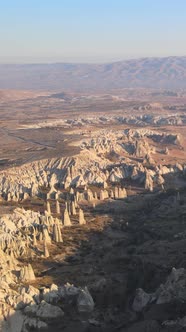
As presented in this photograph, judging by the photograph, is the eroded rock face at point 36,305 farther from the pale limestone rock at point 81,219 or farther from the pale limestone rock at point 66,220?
the pale limestone rock at point 81,219

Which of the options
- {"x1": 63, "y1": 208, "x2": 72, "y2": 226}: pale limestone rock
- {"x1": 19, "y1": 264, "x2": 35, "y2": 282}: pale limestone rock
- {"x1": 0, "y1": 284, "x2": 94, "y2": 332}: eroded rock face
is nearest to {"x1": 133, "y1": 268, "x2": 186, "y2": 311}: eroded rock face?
{"x1": 0, "y1": 284, "x2": 94, "y2": 332}: eroded rock face

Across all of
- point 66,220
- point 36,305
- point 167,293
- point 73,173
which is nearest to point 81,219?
point 66,220

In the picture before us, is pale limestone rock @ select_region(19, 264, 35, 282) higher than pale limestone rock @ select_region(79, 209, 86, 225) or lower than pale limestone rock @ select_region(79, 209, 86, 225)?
higher

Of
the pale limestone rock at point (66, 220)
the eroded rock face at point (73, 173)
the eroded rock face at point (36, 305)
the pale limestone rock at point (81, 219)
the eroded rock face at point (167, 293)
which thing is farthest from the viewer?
the eroded rock face at point (73, 173)

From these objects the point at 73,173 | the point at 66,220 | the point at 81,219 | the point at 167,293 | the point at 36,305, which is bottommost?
the point at 81,219

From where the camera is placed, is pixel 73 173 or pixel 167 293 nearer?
pixel 167 293

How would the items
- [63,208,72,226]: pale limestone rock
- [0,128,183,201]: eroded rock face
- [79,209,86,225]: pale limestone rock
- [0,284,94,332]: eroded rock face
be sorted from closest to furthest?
1. [0,284,94,332]: eroded rock face
2. [63,208,72,226]: pale limestone rock
3. [79,209,86,225]: pale limestone rock
4. [0,128,183,201]: eroded rock face

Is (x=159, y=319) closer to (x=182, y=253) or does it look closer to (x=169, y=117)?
(x=182, y=253)

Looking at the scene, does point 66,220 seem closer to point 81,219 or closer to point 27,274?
point 81,219

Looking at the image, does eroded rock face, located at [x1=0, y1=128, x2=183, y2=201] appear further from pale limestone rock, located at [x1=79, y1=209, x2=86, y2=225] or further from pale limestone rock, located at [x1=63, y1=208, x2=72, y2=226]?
pale limestone rock, located at [x1=79, y1=209, x2=86, y2=225]

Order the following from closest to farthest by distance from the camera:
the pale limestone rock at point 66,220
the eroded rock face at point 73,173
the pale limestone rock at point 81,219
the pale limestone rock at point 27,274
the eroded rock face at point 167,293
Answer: the eroded rock face at point 167,293 → the pale limestone rock at point 27,274 → the pale limestone rock at point 66,220 → the pale limestone rock at point 81,219 → the eroded rock face at point 73,173

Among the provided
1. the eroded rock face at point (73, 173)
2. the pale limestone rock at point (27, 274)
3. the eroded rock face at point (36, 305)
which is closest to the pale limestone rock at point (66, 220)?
the eroded rock face at point (73, 173)

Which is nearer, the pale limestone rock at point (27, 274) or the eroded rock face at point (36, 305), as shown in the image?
the eroded rock face at point (36, 305)
